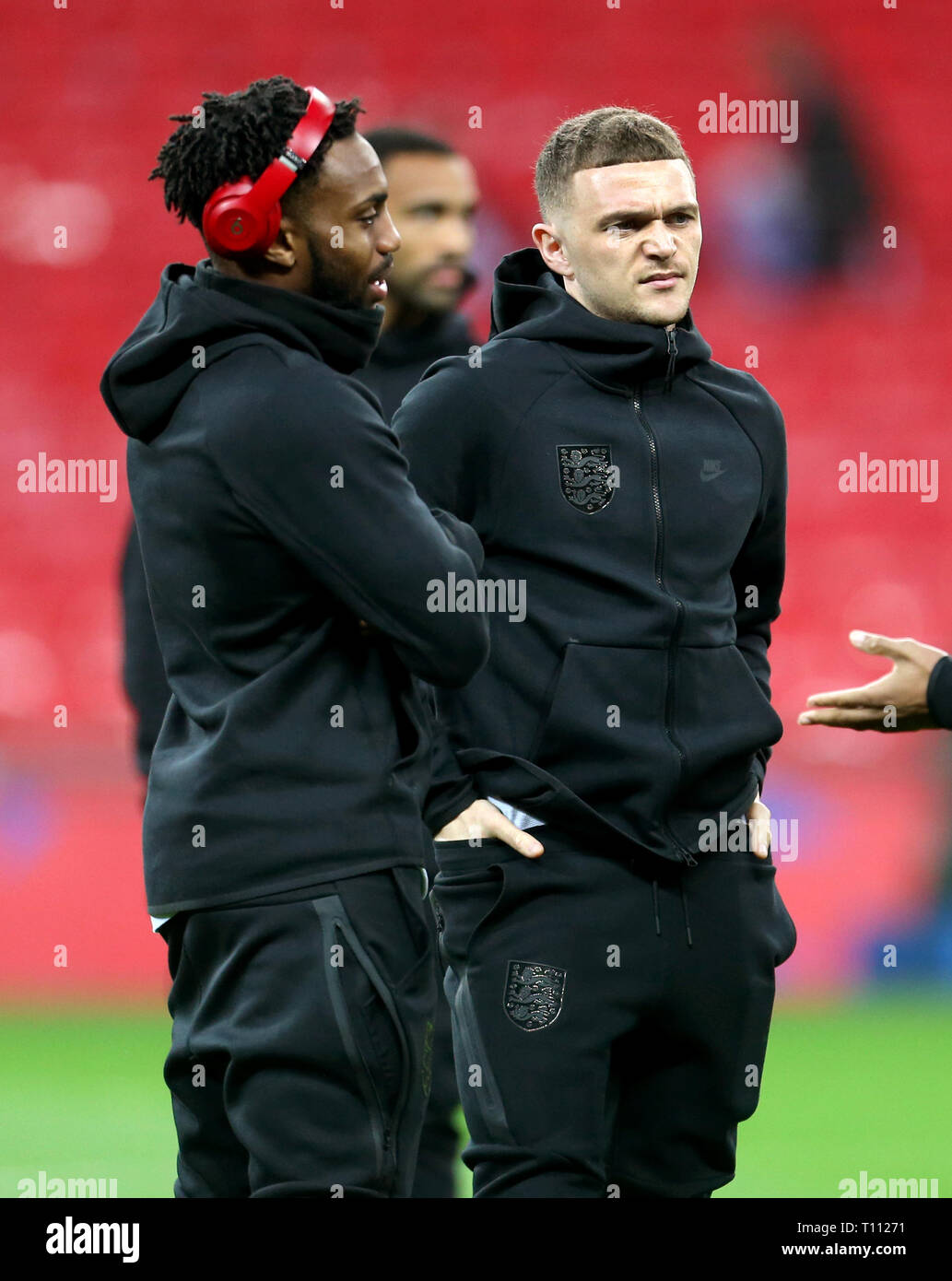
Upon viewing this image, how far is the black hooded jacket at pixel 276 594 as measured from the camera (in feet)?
4.83

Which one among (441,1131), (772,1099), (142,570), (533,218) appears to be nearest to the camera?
(441,1131)

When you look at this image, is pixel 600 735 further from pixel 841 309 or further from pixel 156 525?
pixel 841 309

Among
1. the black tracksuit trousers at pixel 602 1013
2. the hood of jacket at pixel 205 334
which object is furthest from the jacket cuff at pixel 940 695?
the hood of jacket at pixel 205 334

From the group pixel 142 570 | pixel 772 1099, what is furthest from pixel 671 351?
pixel 772 1099

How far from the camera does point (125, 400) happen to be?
5.14 ft

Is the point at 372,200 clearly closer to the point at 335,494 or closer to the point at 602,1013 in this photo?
the point at 335,494

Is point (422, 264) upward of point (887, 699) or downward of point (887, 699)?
upward

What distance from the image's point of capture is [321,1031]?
1.45 metres

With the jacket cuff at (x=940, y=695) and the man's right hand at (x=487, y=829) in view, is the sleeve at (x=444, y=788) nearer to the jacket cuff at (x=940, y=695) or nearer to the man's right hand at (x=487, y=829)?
the man's right hand at (x=487, y=829)

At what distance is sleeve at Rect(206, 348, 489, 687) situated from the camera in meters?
1.47

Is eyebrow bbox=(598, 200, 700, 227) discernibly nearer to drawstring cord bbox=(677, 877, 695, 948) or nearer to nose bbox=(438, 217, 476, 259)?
drawstring cord bbox=(677, 877, 695, 948)

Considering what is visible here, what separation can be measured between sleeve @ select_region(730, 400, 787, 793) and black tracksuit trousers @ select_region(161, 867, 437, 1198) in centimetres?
63

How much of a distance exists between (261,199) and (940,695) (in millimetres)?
994
